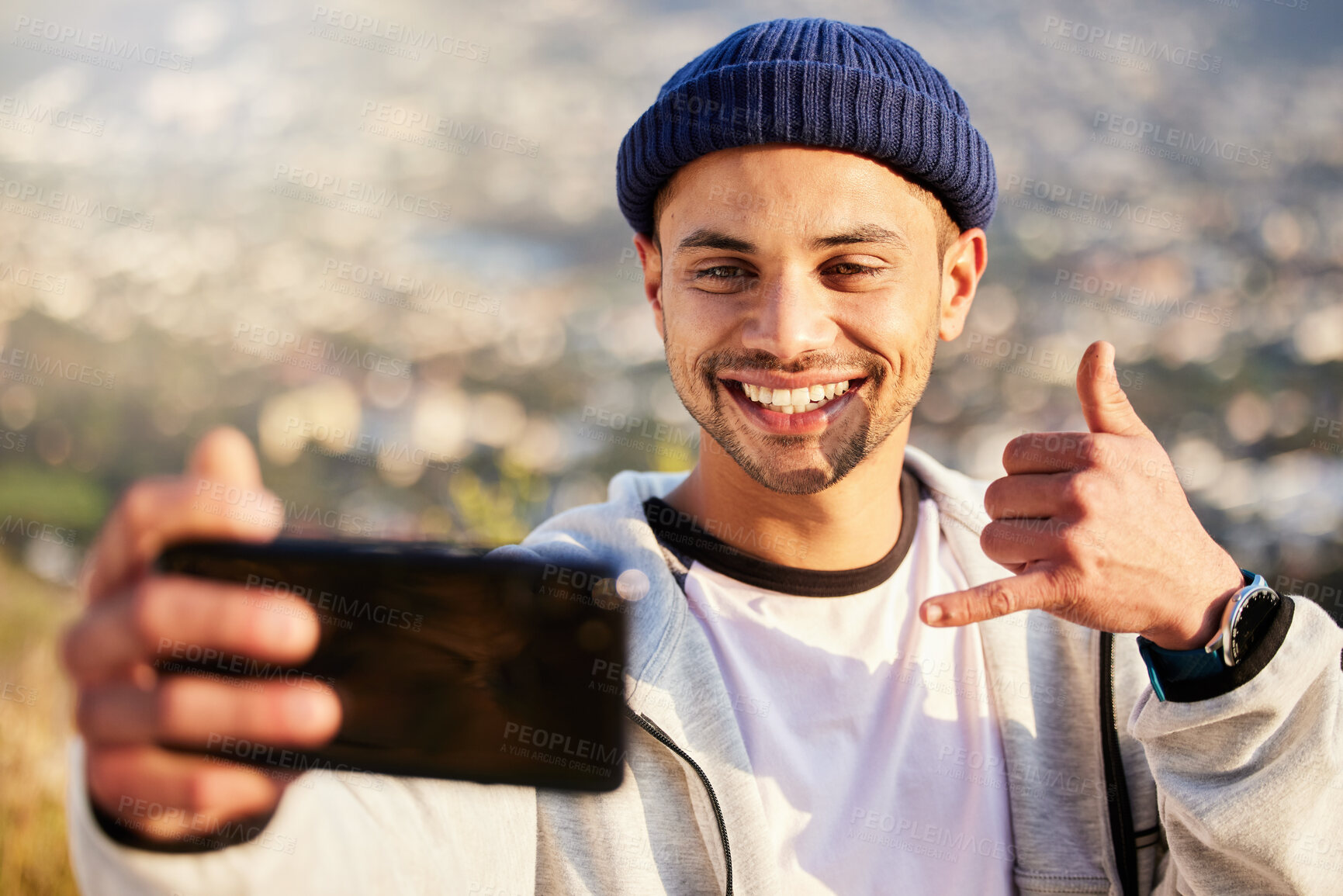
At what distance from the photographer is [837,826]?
1.65 m

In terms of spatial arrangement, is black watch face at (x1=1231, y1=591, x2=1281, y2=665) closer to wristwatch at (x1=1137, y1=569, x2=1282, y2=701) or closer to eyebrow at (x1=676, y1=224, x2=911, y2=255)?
wristwatch at (x1=1137, y1=569, x2=1282, y2=701)

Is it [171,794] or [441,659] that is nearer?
[171,794]

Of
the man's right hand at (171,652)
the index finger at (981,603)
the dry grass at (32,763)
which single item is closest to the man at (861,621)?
the index finger at (981,603)

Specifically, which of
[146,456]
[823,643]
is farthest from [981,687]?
[146,456]

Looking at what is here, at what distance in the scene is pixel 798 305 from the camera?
1.72 meters

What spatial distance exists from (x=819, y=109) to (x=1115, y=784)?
1468mm

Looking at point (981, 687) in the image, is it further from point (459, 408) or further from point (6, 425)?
point (6, 425)

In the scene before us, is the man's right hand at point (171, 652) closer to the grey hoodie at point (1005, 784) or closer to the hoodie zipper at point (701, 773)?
the grey hoodie at point (1005, 784)

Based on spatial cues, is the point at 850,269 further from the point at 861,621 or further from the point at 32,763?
the point at 32,763

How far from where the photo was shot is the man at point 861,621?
1440 millimetres

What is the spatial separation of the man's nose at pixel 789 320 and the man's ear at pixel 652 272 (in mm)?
364

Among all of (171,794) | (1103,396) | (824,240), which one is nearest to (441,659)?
(171,794)

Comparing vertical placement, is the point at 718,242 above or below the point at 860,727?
above

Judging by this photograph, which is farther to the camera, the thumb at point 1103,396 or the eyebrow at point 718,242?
the eyebrow at point 718,242
